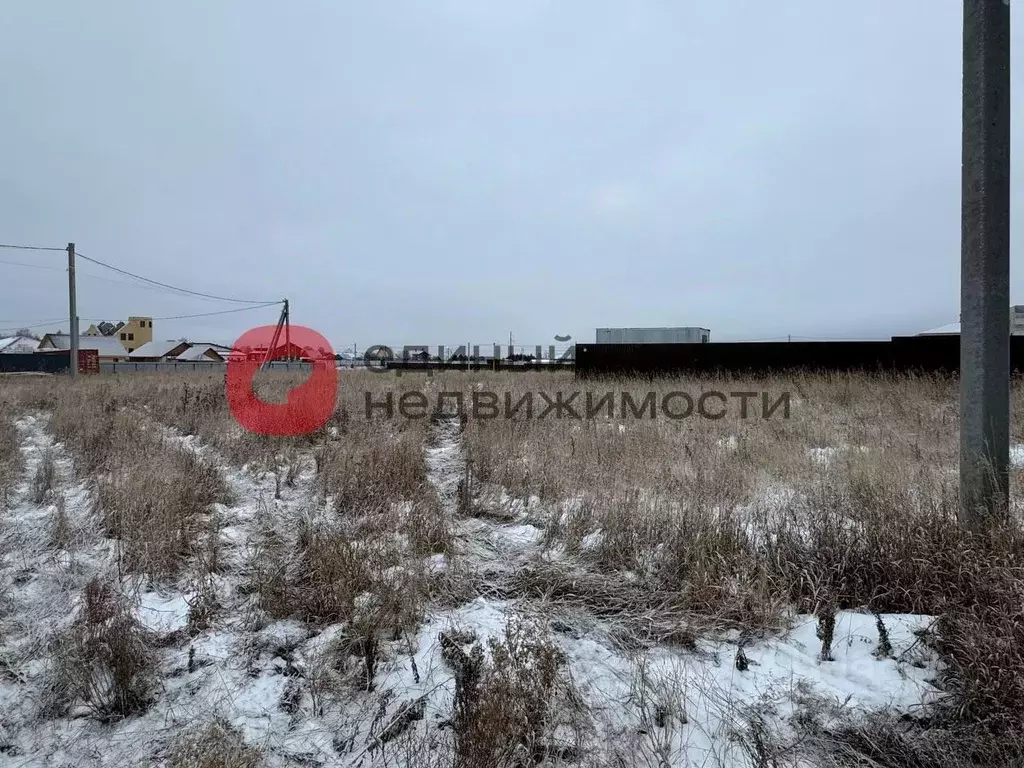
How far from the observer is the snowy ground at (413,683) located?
5.00 ft

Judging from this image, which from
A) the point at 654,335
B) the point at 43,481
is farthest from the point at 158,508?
the point at 654,335

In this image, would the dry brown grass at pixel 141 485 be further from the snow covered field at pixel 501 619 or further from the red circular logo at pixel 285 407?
the red circular logo at pixel 285 407

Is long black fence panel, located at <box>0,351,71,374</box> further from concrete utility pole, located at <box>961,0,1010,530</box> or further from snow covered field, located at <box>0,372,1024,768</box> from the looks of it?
concrete utility pole, located at <box>961,0,1010,530</box>

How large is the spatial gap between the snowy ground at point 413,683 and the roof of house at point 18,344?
59416 mm

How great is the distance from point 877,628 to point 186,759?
8.35 feet

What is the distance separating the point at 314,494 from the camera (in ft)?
12.5

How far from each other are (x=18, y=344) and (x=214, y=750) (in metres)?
66.7

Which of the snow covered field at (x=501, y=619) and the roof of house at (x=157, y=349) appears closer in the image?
the snow covered field at (x=501, y=619)

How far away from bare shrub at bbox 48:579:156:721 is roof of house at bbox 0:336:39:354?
195 feet

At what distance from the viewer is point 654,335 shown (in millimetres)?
28609

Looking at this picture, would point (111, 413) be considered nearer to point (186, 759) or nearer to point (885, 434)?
point (186, 759)

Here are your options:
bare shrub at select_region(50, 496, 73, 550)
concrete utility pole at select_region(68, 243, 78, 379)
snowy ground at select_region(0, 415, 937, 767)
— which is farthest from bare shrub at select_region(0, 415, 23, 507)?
concrete utility pole at select_region(68, 243, 78, 379)

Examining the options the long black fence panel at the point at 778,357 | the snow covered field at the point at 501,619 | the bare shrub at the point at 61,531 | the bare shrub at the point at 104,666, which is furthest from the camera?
the long black fence panel at the point at 778,357

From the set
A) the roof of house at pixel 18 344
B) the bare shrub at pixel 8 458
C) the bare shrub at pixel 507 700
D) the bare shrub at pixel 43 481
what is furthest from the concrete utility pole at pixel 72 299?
the roof of house at pixel 18 344
